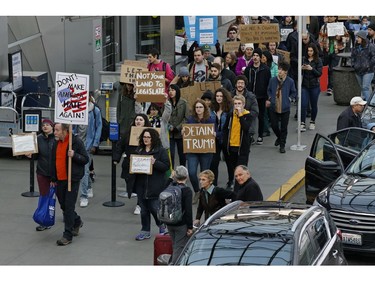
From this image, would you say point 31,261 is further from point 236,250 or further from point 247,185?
point 236,250

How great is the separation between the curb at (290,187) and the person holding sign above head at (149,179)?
8.18 ft

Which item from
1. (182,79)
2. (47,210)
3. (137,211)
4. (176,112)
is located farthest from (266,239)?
(182,79)

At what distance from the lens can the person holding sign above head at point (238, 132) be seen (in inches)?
667

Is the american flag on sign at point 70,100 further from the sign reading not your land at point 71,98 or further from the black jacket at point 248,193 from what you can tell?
the black jacket at point 248,193

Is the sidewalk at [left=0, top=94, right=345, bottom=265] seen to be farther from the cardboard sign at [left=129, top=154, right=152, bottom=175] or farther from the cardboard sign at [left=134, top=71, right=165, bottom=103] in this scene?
the cardboard sign at [left=134, top=71, right=165, bottom=103]

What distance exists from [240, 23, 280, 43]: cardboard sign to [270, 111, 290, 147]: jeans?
6.69 feet

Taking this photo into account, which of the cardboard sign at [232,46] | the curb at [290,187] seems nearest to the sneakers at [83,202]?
the curb at [290,187]

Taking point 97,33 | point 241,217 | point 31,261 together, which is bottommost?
point 31,261

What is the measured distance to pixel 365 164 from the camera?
50.6ft

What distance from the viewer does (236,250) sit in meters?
11.1

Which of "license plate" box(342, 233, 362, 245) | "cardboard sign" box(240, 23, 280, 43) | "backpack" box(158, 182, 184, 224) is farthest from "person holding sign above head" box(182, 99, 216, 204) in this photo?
"cardboard sign" box(240, 23, 280, 43)

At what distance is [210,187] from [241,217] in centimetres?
175

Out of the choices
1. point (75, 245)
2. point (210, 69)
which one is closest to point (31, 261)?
point (75, 245)

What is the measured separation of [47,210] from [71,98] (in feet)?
5.38
